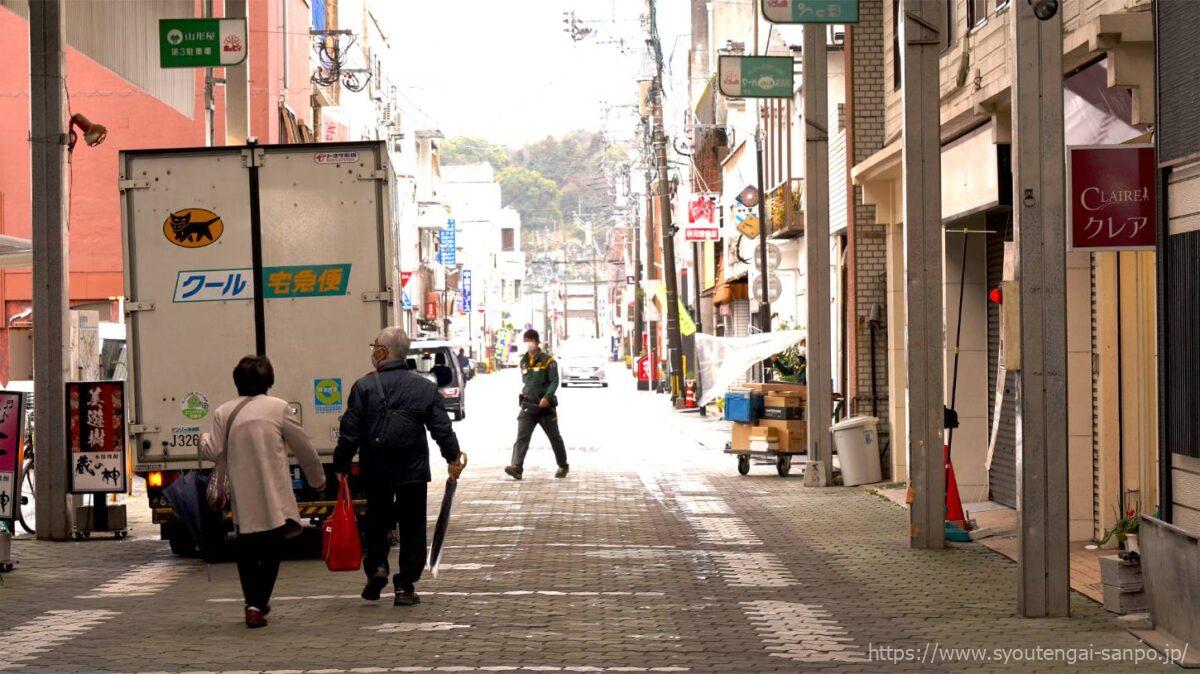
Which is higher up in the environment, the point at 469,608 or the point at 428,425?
the point at 428,425

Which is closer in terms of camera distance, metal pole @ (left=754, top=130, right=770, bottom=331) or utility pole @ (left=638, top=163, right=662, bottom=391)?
metal pole @ (left=754, top=130, right=770, bottom=331)

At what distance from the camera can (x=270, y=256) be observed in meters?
14.6

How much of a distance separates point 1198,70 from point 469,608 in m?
5.58

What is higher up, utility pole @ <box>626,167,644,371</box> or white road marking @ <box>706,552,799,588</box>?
utility pole @ <box>626,167,644,371</box>

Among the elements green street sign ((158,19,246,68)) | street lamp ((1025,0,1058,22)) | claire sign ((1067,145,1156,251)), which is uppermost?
green street sign ((158,19,246,68))

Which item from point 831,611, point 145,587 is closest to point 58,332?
point 145,587

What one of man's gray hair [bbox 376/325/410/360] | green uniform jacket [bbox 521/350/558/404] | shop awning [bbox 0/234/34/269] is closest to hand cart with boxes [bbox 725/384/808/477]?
green uniform jacket [bbox 521/350/558/404]

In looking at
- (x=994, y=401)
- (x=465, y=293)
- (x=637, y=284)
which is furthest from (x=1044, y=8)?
(x=465, y=293)

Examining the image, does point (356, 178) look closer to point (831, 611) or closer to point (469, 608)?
point (469, 608)

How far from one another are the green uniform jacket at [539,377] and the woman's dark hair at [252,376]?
1236 centimetres

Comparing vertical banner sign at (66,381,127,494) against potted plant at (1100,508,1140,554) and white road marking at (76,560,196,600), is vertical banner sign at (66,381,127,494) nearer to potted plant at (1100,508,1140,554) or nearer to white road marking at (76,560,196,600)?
white road marking at (76,560,196,600)

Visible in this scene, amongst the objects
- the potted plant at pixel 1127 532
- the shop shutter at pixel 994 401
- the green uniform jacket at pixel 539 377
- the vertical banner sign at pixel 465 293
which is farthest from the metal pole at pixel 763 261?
the vertical banner sign at pixel 465 293

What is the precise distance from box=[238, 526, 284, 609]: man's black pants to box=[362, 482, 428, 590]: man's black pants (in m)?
0.85

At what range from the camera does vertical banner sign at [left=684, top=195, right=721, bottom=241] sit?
4744 cm
